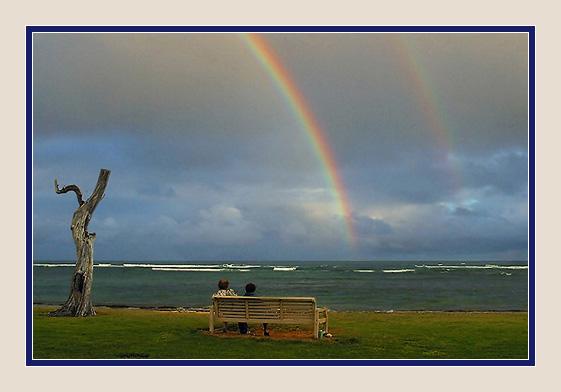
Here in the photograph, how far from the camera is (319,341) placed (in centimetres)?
1559

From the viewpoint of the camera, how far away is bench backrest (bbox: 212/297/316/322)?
15617mm

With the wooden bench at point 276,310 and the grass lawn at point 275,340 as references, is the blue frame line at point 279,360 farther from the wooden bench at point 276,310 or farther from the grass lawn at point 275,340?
the wooden bench at point 276,310

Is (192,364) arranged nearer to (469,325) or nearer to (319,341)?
(319,341)

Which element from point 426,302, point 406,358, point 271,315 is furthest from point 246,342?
point 426,302

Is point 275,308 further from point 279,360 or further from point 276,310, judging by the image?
point 279,360

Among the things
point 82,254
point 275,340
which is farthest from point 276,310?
point 82,254

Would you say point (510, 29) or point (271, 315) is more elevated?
point (510, 29)

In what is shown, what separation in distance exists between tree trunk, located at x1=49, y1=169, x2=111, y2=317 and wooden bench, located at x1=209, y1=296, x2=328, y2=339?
618 centimetres

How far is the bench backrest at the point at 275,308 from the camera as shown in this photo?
15.6 meters

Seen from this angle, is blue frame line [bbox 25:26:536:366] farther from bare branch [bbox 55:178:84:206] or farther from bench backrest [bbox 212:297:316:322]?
bare branch [bbox 55:178:84:206]

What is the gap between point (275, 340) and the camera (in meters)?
15.5

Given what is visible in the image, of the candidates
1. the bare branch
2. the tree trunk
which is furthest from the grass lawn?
the bare branch

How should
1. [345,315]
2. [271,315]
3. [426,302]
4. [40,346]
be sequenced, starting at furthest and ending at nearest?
[426,302] < [345,315] < [271,315] < [40,346]

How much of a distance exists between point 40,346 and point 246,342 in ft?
13.8
